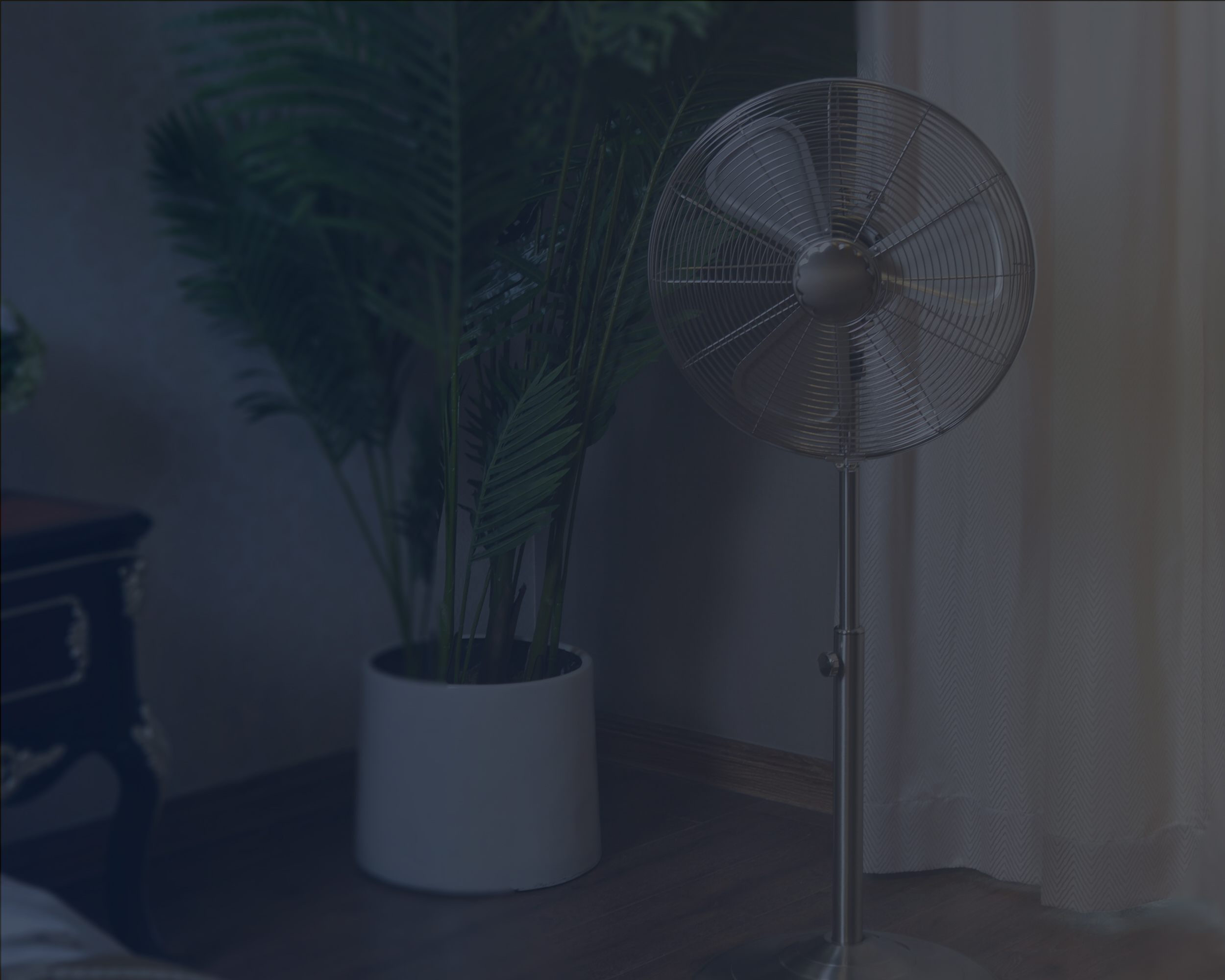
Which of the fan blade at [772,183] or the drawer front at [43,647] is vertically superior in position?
the fan blade at [772,183]

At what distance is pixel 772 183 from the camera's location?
61.8 inches

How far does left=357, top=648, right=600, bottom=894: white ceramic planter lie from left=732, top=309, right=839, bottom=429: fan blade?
571 millimetres

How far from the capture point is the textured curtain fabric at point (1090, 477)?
177cm

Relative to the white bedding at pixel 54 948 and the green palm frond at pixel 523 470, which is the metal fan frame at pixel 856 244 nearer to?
the green palm frond at pixel 523 470

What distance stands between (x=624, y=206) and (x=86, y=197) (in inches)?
31.2

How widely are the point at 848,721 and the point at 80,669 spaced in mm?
992

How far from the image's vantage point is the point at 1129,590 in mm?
1822

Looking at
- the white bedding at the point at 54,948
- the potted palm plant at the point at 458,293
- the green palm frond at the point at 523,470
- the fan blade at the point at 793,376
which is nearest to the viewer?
the white bedding at the point at 54,948

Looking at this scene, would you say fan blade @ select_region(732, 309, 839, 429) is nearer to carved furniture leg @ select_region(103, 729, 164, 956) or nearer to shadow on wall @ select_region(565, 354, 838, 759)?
shadow on wall @ select_region(565, 354, 838, 759)

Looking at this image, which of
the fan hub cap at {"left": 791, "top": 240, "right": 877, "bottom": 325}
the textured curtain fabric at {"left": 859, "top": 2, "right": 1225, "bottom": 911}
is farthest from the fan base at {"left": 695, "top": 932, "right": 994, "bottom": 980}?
the fan hub cap at {"left": 791, "top": 240, "right": 877, "bottom": 325}

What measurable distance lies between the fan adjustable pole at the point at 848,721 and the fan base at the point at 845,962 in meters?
0.03

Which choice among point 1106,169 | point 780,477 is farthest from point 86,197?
point 1106,169

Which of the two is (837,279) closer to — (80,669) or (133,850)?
(80,669)

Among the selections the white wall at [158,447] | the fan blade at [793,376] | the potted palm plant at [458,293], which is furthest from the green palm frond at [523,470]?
the fan blade at [793,376]
